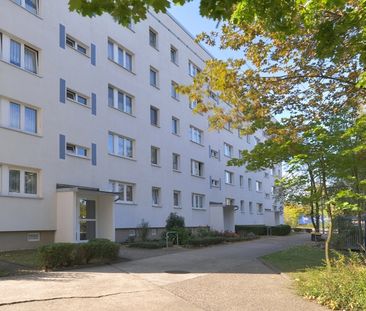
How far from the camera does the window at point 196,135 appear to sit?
126 ft

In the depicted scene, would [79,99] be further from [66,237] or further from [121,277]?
[121,277]

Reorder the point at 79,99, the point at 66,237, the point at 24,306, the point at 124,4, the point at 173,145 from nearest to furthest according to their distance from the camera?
the point at 124,4, the point at 24,306, the point at 66,237, the point at 79,99, the point at 173,145

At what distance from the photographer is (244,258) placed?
19078mm

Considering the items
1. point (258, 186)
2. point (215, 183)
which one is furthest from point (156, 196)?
point (258, 186)

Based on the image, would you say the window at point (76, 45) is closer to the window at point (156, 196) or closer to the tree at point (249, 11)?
the window at point (156, 196)

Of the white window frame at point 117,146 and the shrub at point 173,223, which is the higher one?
the white window frame at point 117,146

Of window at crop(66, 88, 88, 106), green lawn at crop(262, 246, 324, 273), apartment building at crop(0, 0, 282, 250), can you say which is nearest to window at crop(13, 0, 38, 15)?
apartment building at crop(0, 0, 282, 250)

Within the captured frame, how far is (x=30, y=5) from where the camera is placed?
21.3 metres

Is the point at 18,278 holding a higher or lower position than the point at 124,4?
lower

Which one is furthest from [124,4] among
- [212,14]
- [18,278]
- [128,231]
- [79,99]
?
[128,231]

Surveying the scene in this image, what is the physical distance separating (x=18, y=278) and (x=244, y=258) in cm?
930

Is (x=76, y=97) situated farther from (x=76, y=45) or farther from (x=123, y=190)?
(x=123, y=190)

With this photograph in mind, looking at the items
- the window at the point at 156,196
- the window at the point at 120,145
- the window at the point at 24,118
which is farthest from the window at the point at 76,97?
the window at the point at 156,196

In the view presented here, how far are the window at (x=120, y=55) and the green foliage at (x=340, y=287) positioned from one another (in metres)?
19.2
